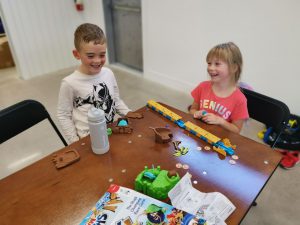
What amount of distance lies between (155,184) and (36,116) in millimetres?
777

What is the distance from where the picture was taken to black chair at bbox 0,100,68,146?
102cm

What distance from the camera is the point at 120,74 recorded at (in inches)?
135

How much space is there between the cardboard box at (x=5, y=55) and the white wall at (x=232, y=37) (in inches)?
93.9

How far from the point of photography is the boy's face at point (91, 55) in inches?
40.1

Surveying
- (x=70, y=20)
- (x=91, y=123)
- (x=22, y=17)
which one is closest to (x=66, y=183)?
(x=91, y=123)

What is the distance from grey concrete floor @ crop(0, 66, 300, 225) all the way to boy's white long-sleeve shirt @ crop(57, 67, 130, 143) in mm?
933

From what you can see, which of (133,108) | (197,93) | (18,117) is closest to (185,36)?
(133,108)

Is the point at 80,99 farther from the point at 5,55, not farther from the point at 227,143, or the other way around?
the point at 5,55

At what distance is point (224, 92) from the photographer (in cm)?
122

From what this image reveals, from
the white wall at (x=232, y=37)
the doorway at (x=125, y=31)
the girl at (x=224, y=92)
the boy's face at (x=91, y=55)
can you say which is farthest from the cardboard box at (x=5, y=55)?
the girl at (x=224, y=92)

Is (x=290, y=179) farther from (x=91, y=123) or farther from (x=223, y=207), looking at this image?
(x=91, y=123)

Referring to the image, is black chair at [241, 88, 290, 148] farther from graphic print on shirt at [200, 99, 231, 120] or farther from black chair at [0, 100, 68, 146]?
black chair at [0, 100, 68, 146]

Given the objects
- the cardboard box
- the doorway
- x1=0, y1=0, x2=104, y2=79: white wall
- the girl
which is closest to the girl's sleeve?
the girl

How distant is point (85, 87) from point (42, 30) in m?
2.67
